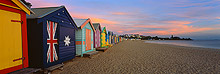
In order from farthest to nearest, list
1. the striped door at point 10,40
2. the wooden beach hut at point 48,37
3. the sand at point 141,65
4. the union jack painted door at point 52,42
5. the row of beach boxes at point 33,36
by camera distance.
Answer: the sand at point 141,65
the union jack painted door at point 52,42
the wooden beach hut at point 48,37
the row of beach boxes at point 33,36
the striped door at point 10,40

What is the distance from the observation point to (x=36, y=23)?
4840mm

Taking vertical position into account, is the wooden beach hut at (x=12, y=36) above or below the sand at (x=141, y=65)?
above

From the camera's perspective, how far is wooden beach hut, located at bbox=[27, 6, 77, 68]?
4871 mm

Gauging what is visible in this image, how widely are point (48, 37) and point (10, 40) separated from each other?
1677 mm

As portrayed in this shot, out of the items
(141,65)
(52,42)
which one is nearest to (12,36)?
(52,42)

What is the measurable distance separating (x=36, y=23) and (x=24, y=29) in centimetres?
80

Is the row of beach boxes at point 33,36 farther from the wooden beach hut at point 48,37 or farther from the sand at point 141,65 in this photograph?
the sand at point 141,65

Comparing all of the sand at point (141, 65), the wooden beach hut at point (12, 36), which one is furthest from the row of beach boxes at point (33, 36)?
the sand at point (141, 65)

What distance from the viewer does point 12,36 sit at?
12.1ft

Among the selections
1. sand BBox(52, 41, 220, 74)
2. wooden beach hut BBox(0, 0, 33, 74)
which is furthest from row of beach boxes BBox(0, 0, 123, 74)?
sand BBox(52, 41, 220, 74)

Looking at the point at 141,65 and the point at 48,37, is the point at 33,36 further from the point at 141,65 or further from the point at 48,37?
the point at 141,65

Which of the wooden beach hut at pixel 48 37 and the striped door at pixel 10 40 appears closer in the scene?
the striped door at pixel 10 40

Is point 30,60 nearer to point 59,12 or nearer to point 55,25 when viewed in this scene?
point 55,25

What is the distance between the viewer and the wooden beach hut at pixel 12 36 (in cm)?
344
